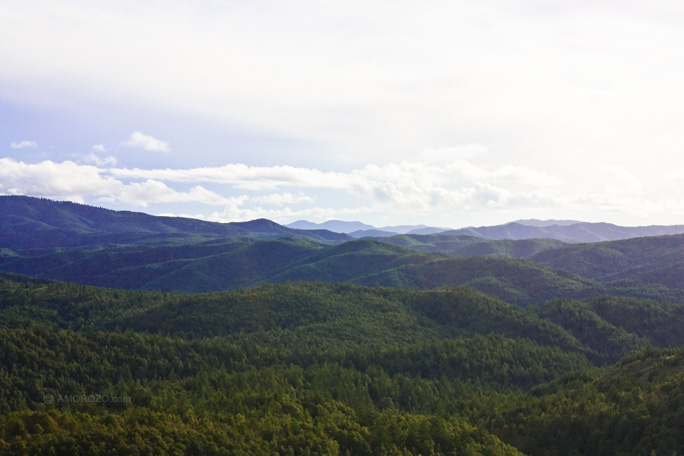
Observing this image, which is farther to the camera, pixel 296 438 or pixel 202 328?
pixel 202 328

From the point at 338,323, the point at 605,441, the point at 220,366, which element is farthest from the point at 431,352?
the point at 605,441

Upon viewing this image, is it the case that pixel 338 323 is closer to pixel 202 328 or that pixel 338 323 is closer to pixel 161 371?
pixel 202 328

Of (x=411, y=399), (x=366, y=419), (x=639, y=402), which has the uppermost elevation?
(x=639, y=402)

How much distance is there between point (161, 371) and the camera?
129 metres

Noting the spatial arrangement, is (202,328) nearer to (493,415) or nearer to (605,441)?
(493,415)

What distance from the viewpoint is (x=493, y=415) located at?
102375 mm

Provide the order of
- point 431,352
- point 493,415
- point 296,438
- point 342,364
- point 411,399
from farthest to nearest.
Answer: point 431,352 → point 342,364 → point 411,399 → point 493,415 → point 296,438

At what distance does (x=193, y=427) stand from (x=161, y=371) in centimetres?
6708

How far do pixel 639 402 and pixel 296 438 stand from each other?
206 feet

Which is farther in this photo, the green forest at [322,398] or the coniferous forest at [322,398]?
the green forest at [322,398]

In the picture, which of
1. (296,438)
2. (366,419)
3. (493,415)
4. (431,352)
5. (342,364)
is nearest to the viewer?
(296,438)

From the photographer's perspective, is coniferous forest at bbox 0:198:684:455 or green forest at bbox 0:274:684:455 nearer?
coniferous forest at bbox 0:198:684:455

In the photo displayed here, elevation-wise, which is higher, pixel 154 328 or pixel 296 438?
pixel 296 438

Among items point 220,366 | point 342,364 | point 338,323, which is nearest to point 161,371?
point 220,366
